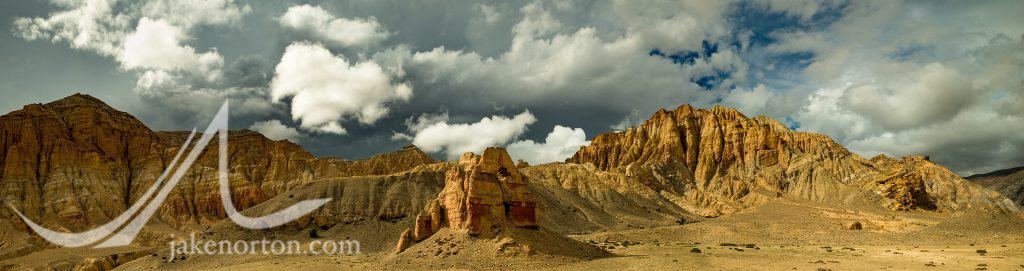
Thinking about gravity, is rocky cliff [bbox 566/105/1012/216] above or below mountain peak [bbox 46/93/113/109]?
below

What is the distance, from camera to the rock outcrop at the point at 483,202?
51.7 m

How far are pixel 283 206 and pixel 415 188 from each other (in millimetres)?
23426

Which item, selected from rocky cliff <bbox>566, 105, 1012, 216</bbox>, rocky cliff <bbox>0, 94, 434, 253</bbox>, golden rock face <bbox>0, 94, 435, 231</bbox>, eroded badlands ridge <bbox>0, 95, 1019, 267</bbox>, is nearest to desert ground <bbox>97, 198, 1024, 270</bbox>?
eroded badlands ridge <bbox>0, 95, 1019, 267</bbox>

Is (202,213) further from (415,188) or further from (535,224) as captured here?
(535,224)

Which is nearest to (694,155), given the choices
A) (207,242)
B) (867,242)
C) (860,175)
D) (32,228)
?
(860,175)

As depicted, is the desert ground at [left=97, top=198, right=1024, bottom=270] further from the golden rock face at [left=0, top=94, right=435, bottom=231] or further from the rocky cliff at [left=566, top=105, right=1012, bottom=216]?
the golden rock face at [left=0, top=94, right=435, bottom=231]

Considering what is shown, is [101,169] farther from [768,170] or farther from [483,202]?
[768,170]

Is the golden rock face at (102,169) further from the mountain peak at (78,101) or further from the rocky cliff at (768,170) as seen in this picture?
the rocky cliff at (768,170)

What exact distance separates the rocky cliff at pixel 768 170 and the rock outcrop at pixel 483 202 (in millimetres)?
86413

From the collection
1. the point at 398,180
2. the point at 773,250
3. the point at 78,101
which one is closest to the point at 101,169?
the point at 78,101

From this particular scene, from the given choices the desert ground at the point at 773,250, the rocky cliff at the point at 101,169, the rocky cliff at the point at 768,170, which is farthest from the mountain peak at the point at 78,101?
the rocky cliff at the point at 768,170

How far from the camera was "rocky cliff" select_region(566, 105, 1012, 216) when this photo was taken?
426ft

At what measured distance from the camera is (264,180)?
154625 millimetres

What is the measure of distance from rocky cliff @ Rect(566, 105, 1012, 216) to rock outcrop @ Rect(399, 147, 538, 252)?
8641 cm
